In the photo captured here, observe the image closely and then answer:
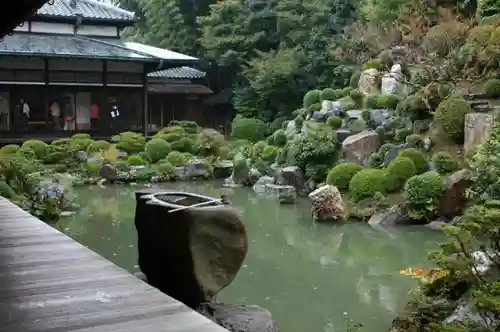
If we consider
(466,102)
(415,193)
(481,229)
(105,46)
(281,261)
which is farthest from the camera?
(105,46)

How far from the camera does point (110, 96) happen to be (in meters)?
21.9

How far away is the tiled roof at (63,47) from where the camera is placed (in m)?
19.4

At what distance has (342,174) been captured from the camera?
13117mm

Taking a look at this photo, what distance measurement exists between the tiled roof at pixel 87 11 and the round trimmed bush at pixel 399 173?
14261 mm

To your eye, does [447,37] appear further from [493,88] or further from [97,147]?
[97,147]

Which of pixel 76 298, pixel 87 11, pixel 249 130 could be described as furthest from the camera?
pixel 87 11

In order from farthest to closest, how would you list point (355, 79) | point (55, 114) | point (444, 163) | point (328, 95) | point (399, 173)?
point (55, 114) → point (355, 79) → point (328, 95) → point (399, 173) → point (444, 163)

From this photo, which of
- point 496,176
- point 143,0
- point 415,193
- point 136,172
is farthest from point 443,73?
point 143,0

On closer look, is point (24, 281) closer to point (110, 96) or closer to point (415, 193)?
point (415, 193)

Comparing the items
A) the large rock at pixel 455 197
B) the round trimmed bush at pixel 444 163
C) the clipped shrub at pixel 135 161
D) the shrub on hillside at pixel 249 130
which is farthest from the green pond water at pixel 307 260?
the shrub on hillside at pixel 249 130

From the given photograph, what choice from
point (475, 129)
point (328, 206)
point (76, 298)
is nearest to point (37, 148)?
point (328, 206)

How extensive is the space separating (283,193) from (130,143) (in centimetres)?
729

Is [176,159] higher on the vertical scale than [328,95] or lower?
lower

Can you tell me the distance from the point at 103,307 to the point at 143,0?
30.2 m
